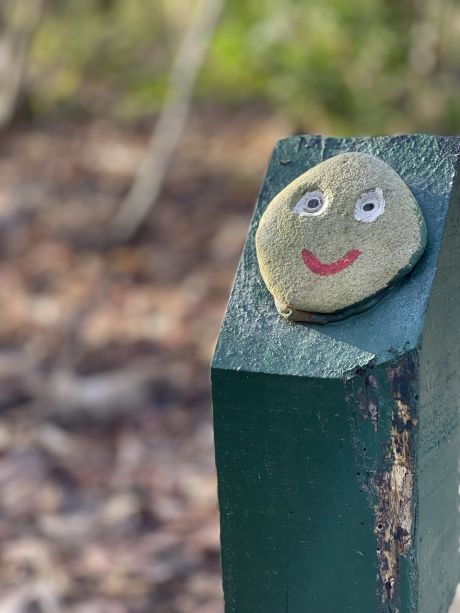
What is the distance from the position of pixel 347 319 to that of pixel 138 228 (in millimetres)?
4152

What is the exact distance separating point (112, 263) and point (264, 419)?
12.8 ft

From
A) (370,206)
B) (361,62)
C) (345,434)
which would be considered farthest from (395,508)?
→ (361,62)

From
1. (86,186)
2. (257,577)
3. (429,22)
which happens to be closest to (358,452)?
(257,577)

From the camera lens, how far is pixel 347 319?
174 centimetres

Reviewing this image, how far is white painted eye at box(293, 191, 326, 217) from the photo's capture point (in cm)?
181

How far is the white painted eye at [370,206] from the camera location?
1.76 metres

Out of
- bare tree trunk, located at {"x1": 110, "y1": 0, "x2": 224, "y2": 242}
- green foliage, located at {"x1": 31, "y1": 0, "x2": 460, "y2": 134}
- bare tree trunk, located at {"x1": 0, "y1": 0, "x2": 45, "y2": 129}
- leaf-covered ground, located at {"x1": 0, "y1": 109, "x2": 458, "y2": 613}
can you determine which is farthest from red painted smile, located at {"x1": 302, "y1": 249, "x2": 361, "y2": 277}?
bare tree trunk, located at {"x1": 0, "y1": 0, "x2": 45, "y2": 129}

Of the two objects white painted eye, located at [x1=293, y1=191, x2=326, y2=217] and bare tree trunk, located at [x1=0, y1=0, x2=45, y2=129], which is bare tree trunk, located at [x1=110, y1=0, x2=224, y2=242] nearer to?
bare tree trunk, located at [x1=0, y1=0, x2=45, y2=129]

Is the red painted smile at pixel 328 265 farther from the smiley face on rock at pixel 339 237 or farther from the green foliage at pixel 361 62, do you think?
the green foliage at pixel 361 62

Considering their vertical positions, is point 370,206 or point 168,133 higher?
point 168,133

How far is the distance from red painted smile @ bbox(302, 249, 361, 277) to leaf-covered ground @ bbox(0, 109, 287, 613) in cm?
147

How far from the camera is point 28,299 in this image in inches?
207

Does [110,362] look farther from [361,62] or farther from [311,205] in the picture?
[311,205]

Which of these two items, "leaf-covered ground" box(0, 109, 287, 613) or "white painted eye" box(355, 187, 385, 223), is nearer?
"white painted eye" box(355, 187, 385, 223)
